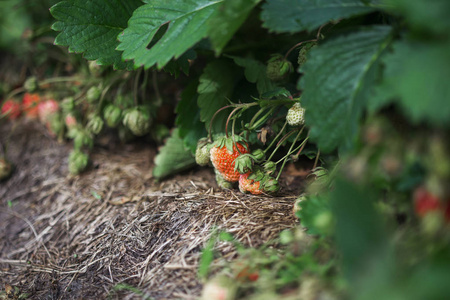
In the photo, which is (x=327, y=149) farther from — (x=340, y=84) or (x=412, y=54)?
(x=412, y=54)

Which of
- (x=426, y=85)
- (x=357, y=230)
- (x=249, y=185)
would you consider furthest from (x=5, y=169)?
(x=426, y=85)

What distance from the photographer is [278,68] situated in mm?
1596

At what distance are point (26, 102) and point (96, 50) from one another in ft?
3.72

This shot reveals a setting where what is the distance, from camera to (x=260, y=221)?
51.5 inches

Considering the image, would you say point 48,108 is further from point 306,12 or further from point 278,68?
point 306,12

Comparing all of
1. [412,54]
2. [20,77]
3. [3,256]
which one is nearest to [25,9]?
[20,77]

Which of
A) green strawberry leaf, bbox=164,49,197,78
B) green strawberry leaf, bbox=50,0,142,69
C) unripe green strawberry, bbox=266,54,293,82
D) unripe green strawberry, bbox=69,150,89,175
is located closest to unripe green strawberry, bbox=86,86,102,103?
unripe green strawberry, bbox=69,150,89,175

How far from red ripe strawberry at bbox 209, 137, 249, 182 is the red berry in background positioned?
2.50 ft

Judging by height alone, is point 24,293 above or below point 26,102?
below

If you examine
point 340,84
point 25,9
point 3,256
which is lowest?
point 3,256

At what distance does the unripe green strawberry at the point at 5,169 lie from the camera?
7.25ft

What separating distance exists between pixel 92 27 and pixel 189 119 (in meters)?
0.59

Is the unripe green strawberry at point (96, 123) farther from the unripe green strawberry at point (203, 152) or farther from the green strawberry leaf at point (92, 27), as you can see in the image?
the unripe green strawberry at point (203, 152)

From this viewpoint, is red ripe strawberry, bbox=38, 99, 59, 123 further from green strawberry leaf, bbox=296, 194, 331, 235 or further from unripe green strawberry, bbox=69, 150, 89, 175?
green strawberry leaf, bbox=296, 194, 331, 235
